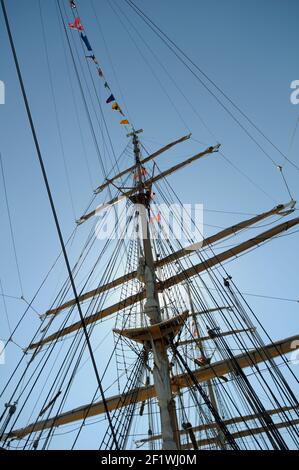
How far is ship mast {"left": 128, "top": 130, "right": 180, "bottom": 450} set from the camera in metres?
4.85

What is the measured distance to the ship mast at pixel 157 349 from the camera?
4852 mm

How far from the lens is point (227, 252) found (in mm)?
10070

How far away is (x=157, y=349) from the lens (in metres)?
6.12

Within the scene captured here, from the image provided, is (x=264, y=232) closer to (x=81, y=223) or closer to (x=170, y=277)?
(x=170, y=277)

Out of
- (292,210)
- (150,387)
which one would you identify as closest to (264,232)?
(292,210)

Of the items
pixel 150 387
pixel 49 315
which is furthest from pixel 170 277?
pixel 49 315

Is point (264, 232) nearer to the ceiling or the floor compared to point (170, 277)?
nearer to the ceiling

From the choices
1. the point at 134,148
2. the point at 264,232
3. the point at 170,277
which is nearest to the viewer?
the point at 170,277

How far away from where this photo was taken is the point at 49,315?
423 inches
